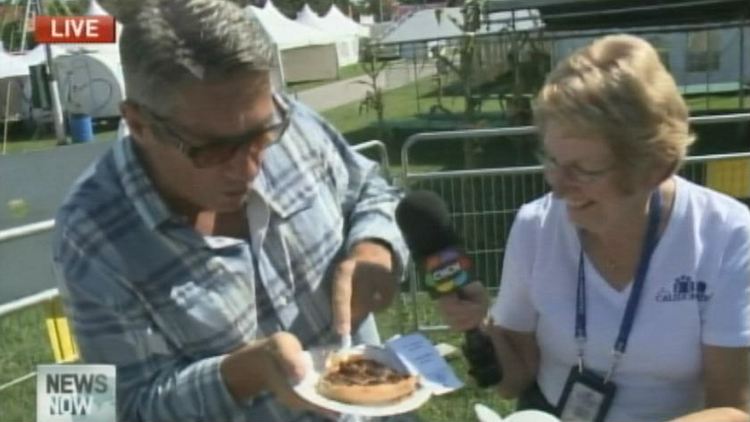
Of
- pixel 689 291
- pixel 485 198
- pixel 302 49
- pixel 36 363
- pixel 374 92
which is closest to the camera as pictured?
pixel 689 291

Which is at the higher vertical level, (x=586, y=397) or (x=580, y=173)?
(x=580, y=173)

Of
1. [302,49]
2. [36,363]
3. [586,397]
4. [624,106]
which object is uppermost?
→ [624,106]

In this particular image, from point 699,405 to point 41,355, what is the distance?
5.19 m

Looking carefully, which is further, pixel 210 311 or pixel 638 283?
pixel 638 283

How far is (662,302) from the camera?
7.07 feet

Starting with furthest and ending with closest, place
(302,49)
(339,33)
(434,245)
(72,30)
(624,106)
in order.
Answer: (339,33), (302,49), (72,30), (624,106), (434,245)

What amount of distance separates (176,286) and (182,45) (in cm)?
41

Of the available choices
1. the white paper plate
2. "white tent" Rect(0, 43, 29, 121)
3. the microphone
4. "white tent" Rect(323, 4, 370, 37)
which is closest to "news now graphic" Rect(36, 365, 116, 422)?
the white paper plate

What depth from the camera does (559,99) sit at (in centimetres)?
207

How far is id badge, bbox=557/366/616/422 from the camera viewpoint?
2199 mm

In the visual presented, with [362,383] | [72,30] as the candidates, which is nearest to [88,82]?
[72,30]

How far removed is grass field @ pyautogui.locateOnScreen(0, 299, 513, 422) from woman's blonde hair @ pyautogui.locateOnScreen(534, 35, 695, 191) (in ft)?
6.47

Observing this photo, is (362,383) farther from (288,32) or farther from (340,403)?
(288,32)

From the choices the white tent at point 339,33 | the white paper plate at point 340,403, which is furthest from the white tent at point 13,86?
the white paper plate at point 340,403
